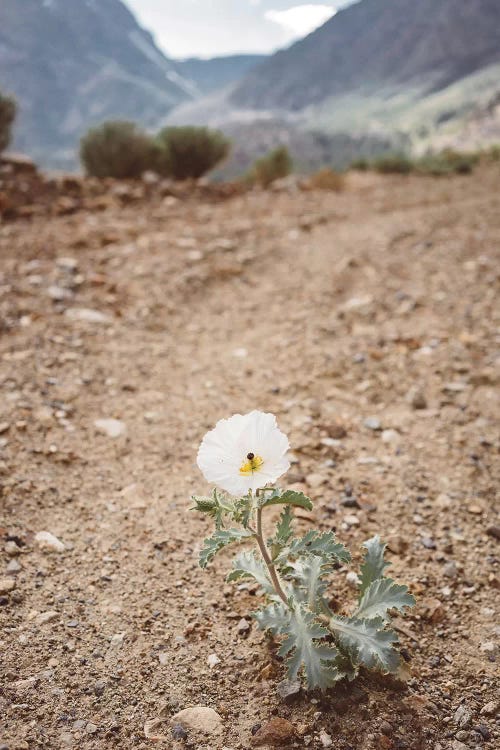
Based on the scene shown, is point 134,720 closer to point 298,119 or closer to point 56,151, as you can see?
point 298,119

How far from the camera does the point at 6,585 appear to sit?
1.79m

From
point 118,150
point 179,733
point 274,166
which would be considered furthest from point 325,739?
point 274,166

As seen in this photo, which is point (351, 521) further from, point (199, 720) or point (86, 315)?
point (86, 315)

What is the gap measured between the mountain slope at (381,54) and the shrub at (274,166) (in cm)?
12047

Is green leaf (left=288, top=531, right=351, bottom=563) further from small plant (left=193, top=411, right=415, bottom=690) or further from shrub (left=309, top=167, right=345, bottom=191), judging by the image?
shrub (left=309, top=167, right=345, bottom=191)

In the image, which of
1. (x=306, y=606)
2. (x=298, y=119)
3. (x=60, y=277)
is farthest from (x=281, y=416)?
(x=298, y=119)

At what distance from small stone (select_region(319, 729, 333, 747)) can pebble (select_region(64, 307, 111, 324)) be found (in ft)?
9.68

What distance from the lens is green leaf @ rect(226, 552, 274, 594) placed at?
151 cm

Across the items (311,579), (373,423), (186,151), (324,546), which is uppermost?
(186,151)

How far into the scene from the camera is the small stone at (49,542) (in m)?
1.98

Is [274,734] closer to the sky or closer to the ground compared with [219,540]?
closer to the ground

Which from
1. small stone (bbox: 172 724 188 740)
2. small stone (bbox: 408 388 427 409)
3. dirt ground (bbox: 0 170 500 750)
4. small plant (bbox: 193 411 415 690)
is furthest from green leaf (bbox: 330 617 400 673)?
small stone (bbox: 408 388 427 409)

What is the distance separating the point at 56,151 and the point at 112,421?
146580 mm

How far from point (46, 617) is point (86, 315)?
245 cm
